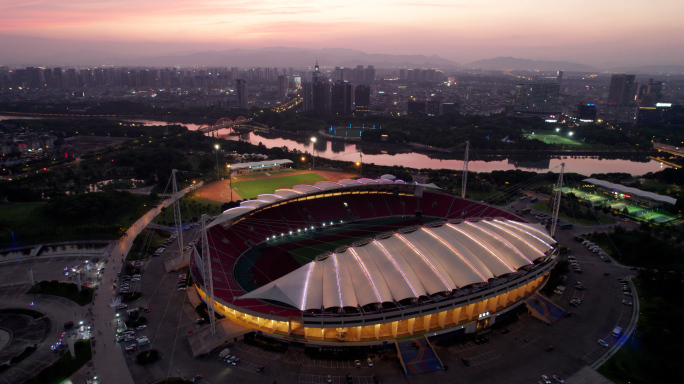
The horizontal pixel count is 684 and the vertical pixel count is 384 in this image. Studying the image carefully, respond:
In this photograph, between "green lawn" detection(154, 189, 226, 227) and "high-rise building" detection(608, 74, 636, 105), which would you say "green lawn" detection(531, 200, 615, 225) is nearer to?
"green lawn" detection(154, 189, 226, 227)

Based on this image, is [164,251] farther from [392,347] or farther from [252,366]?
[392,347]

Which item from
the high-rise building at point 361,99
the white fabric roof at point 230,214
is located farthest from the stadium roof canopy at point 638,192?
the high-rise building at point 361,99

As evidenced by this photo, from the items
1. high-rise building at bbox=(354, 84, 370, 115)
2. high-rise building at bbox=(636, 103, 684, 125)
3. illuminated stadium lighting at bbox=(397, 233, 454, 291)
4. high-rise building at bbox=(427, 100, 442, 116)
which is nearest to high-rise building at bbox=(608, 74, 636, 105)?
high-rise building at bbox=(636, 103, 684, 125)

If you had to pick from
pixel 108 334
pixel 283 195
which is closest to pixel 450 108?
pixel 283 195

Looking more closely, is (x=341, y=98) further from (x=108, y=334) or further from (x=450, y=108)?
(x=108, y=334)

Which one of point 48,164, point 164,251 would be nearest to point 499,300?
point 164,251

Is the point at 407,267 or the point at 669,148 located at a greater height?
the point at 407,267
